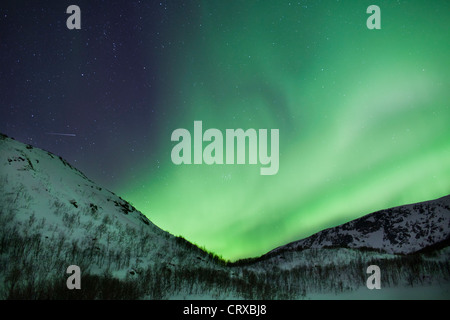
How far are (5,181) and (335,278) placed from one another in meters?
17.6

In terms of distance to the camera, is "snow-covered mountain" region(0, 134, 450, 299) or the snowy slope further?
the snowy slope

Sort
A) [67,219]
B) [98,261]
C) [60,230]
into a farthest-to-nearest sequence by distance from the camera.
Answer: [67,219], [60,230], [98,261]

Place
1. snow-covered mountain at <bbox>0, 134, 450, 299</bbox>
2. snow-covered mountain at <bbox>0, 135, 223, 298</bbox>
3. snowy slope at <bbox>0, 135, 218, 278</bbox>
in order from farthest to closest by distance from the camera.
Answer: snowy slope at <bbox>0, 135, 218, 278</bbox> < snow-covered mountain at <bbox>0, 135, 223, 298</bbox> < snow-covered mountain at <bbox>0, 134, 450, 299</bbox>

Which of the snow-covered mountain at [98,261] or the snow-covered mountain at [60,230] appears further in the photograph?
the snow-covered mountain at [60,230]

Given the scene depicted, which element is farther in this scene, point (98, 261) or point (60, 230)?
point (60, 230)

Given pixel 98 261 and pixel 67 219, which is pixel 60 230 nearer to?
pixel 67 219

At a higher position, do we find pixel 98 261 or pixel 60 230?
pixel 60 230

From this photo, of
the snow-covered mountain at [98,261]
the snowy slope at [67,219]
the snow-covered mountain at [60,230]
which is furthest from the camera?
the snowy slope at [67,219]

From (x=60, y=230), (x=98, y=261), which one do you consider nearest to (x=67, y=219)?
(x=60, y=230)

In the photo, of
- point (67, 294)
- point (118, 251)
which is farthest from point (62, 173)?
point (67, 294)
